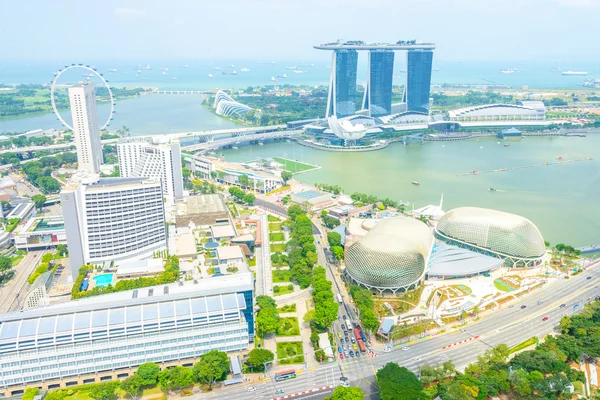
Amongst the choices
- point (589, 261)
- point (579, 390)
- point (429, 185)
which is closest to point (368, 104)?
point (429, 185)

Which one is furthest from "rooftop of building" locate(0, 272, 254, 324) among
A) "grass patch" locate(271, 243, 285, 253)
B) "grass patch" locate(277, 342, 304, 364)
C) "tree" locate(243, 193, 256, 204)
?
"tree" locate(243, 193, 256, 204)

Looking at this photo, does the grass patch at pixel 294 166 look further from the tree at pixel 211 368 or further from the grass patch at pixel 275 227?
the tree at pixel 211 368

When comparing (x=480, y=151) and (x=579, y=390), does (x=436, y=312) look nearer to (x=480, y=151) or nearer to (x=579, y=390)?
(x=579, y=390)

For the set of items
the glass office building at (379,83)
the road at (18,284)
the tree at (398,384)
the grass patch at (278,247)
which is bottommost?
the road at (18,284)

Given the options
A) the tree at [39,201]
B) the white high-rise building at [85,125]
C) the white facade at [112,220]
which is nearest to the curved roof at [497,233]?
the white facade at [112,220]

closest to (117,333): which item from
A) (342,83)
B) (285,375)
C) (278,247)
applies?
(285,375)

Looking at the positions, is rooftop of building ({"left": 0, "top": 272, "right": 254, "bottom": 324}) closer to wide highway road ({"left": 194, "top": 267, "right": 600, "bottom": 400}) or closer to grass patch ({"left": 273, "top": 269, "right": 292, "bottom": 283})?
wide highway road ({"left": 194, "top": 267, "right": 600, "bottom": 400})

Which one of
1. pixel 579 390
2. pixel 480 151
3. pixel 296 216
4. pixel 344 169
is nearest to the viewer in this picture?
pixel 579 390
